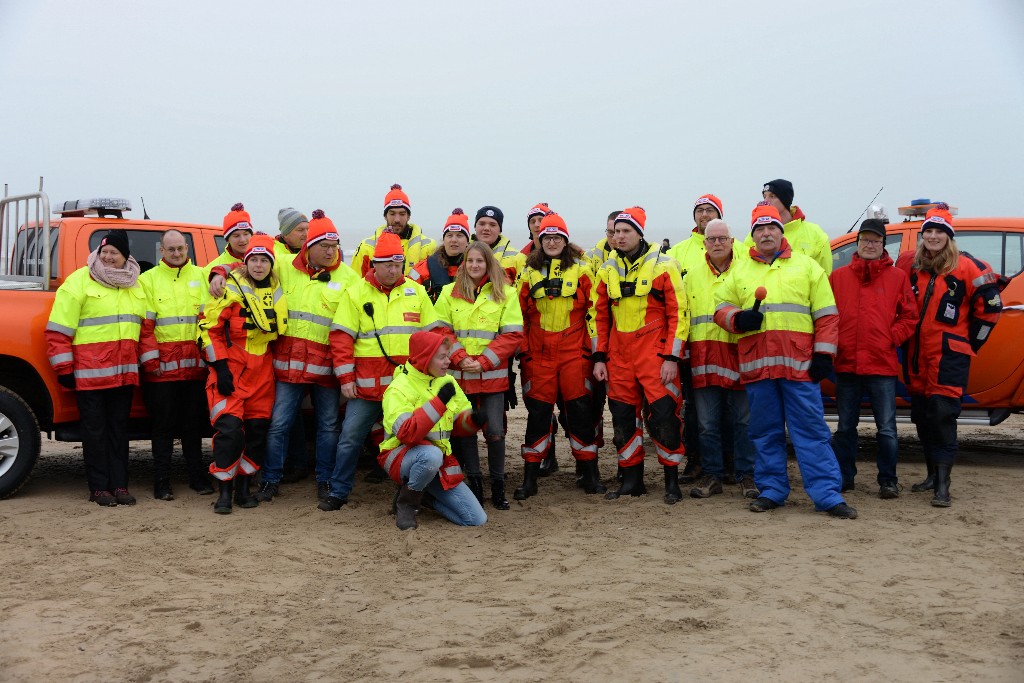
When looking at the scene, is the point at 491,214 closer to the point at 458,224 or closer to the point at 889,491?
the point at 458,224

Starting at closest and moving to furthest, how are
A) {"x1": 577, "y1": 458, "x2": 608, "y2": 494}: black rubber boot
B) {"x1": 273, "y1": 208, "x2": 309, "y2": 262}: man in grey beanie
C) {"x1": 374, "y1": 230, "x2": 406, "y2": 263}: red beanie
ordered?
{"x1": 374, "y1": 230, "x2": 406, "y2": 263}: red beanie, {"x1": 577, "y1": 458, "x2": 608, "y2": 494}: black rubber boot, {"x1": 273, "y1": 208, "x2": 309, "y2": 262}: man in grey beanie

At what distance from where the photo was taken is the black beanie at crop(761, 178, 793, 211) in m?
7.43

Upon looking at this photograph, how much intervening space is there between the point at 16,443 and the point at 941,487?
21.7ft

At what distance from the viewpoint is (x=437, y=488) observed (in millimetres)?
6715

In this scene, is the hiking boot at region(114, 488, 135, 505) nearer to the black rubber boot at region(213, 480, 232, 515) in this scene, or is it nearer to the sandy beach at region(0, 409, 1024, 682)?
the sandy beach at region(0, 409, 1024, 682)

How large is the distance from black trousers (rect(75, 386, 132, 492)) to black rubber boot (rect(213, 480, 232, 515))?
2.63ft

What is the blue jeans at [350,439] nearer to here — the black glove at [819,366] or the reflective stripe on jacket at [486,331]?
the reflective stripe on jacket at [486,331]

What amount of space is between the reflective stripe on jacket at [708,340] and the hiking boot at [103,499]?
434cm

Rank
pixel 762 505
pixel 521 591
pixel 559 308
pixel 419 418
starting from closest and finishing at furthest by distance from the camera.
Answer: pixel 521 591
pixel 419 418
pixel 762 505
pixel 559 308

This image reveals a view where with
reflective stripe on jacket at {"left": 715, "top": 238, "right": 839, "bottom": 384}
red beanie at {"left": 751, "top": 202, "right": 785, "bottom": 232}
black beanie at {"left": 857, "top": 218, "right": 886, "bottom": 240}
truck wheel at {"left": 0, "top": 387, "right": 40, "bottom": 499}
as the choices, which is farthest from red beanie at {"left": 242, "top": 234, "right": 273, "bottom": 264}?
black beanie at {"left": 857, "top": 218, "right": 886, "bottom": 240}

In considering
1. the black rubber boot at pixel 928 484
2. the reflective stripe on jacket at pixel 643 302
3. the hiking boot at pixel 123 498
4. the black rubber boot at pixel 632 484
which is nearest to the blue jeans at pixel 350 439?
the hiking boot at pixel 123 498

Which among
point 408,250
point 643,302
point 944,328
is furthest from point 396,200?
point 944,328

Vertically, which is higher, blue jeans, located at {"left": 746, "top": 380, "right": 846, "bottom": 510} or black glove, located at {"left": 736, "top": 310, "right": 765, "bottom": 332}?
black glove, located at {"left": 736, "top": 310, "right": 765, "bottom": 332}

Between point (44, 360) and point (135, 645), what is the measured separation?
3253mm
